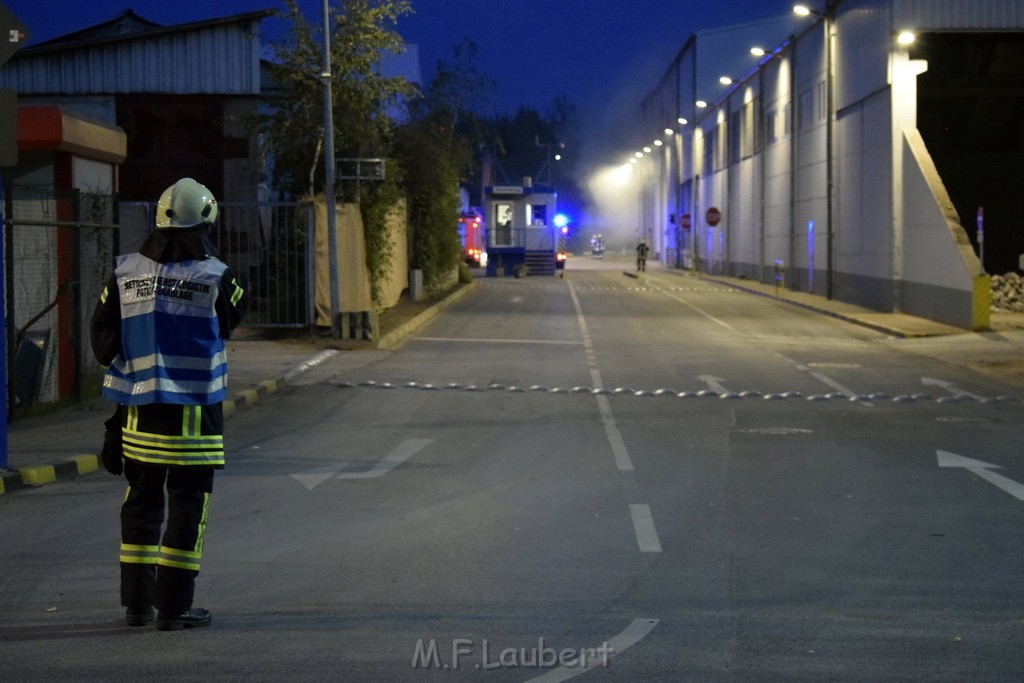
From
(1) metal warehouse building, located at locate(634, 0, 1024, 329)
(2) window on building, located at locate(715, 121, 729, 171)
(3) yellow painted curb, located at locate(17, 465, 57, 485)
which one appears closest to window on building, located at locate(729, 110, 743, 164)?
(1) metal warehouse building, located at locate(634, 0, 1024, 329)

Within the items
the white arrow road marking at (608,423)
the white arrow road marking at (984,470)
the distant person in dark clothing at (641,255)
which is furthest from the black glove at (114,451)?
the distant person in dark clothing at (641,255)

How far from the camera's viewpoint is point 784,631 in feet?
20.2

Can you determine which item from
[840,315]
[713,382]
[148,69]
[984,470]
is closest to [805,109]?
[840,315]

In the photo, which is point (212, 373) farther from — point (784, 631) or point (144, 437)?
point (784, 631)

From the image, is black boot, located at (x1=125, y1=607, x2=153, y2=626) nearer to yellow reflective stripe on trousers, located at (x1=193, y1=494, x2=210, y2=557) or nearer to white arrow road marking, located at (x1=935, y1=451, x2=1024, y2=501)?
yellow reflective stripe on trousers, located at (x1=193, y1=494, x2=210, y2=557)

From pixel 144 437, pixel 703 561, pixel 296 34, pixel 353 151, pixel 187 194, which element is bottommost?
pixel 703 561

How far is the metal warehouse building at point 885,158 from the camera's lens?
31.1m

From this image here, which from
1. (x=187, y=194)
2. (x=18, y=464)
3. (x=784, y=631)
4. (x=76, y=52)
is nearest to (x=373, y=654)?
(x=784, y=631)

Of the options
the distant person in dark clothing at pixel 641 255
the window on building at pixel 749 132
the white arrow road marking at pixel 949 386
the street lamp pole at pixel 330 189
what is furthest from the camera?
the distant person in dark clothing at pixel 641 255

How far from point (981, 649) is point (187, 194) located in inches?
165

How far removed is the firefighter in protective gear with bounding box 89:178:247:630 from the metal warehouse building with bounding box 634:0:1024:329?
76.2 feet

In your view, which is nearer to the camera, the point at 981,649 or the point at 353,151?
the point at 981,649

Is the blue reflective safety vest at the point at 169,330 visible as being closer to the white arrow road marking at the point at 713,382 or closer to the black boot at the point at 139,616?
the black boot at the point at 139,616

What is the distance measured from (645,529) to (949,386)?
1090cm
